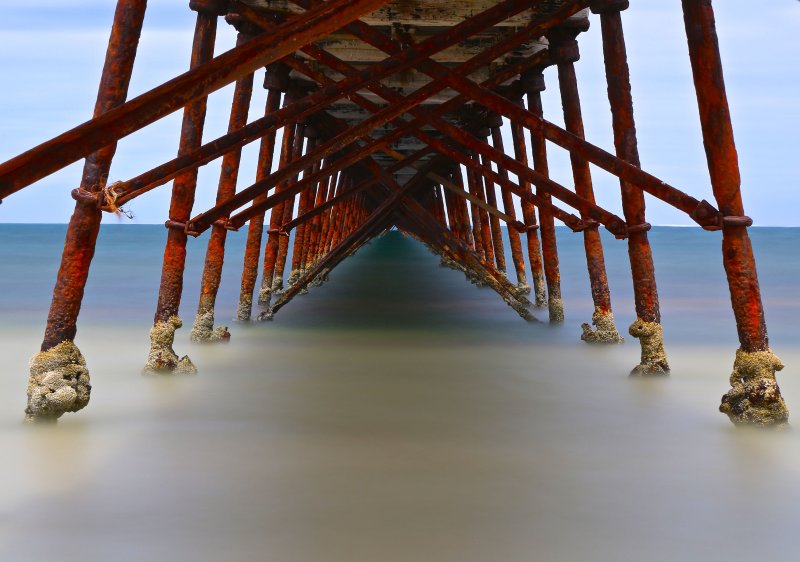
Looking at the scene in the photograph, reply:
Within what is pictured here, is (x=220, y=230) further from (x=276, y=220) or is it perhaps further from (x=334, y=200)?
(x=276, y=220)

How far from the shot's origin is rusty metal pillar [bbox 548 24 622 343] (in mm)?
6879

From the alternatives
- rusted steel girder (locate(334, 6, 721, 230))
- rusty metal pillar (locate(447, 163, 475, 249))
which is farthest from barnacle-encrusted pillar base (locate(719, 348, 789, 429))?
rusty metal pillar (locate(447, 163, 475, 249))

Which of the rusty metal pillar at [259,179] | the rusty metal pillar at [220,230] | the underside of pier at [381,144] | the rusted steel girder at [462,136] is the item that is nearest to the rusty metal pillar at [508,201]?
the underside of pier at [381,144]

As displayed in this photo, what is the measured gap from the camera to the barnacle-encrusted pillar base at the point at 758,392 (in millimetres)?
3893

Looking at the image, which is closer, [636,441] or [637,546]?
[637,546]

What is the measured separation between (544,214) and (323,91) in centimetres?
299

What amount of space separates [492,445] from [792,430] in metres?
1.22

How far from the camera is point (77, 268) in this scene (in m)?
3.98

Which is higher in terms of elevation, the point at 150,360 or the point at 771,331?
the point at 771,331

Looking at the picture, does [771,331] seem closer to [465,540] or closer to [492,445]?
[492,445]

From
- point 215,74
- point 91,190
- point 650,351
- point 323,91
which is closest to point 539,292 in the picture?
point 650,351

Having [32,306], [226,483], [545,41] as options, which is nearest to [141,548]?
[226,483]

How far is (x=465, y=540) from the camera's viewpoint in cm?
256

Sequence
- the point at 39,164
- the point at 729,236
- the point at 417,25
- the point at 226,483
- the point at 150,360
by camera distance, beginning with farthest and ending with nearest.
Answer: the point at 417,25
the point at 150,360
the point at 729,236
the point at 226,483
the point at 39,164
